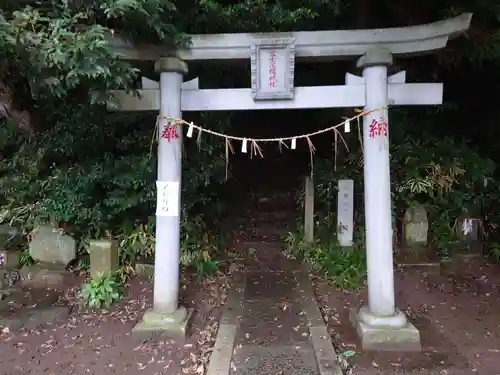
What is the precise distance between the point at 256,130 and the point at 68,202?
329 inches

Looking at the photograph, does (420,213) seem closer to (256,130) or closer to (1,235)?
(1,235)

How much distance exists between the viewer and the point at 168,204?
4.62m

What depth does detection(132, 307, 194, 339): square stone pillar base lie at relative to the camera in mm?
4609

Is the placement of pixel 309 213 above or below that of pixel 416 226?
above

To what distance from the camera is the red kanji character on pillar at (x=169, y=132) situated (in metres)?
4.58

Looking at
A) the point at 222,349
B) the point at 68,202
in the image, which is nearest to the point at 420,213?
the point at 222,349

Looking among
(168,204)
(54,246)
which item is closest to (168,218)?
(168,204)

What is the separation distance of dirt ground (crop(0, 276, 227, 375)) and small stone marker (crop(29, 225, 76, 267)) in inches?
44.9

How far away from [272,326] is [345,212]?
113 inches

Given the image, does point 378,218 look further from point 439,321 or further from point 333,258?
point 333,258

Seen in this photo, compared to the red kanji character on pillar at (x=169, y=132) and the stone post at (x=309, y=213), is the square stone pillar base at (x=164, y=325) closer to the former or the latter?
the red kanji character on pillar at (x=169, y=132)

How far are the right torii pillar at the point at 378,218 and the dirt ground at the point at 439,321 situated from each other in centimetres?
19

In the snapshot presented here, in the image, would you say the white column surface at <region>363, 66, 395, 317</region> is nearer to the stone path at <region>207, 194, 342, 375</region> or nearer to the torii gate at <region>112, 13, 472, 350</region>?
the torii gate at <region>112, 13, 472, 350</region>

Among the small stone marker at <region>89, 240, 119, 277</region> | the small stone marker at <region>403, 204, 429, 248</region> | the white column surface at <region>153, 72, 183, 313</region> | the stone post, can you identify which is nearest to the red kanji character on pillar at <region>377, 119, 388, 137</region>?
the white column surface at <region>153, 72, 183, 313</region>
